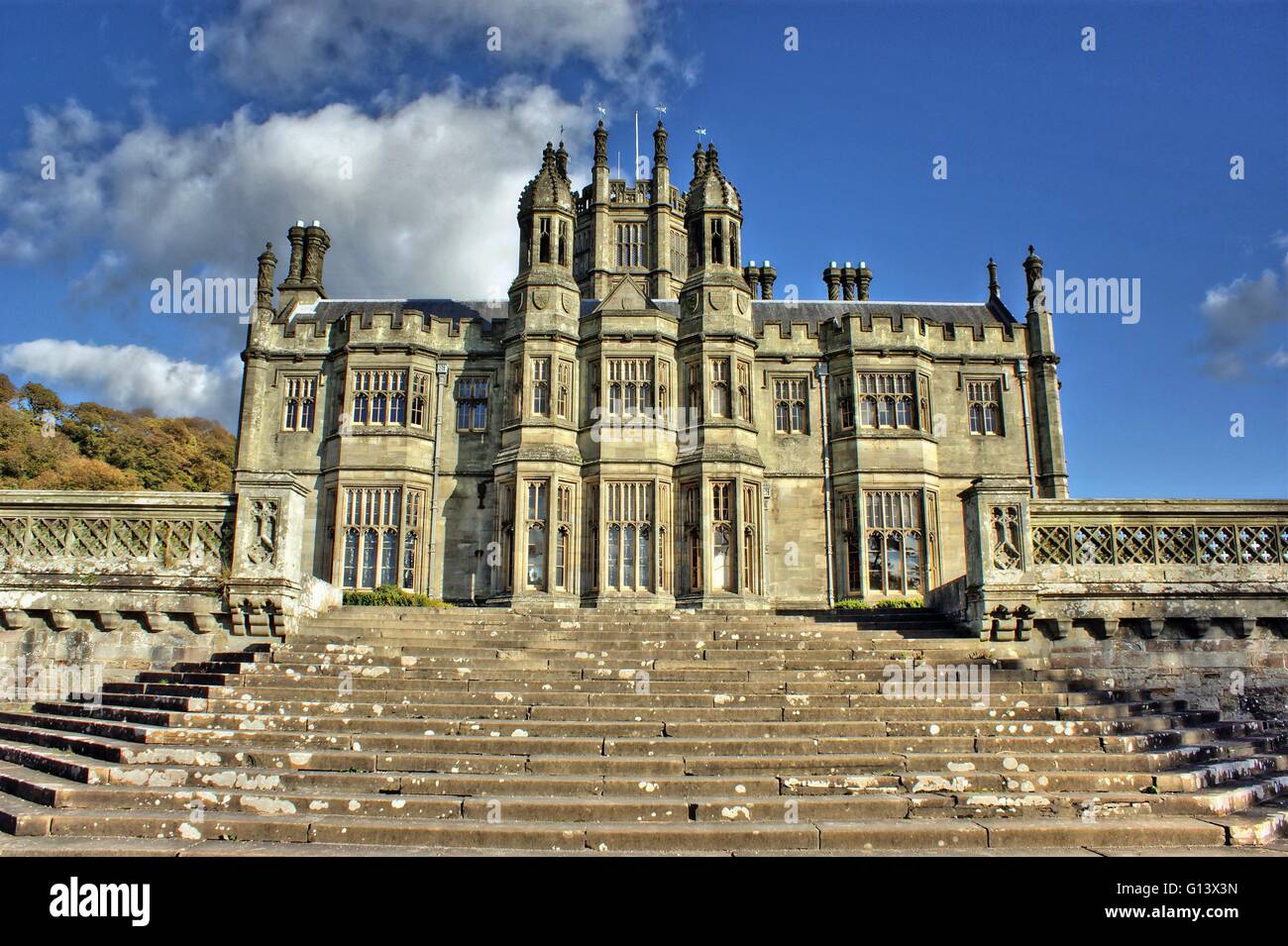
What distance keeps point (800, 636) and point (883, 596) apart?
1140 cm

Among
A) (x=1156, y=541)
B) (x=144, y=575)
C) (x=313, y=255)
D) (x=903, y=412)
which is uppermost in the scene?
(x=313, y=255)

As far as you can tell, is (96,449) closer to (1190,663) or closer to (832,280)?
(832,280)

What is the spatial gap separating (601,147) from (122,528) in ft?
88.9

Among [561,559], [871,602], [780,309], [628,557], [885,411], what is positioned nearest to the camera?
[561,559]

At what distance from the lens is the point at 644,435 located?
25312 mm

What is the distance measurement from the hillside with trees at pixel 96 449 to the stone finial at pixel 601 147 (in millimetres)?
28960

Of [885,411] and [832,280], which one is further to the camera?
[832,280]

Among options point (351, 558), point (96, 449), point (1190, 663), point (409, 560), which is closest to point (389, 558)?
point (409, 560)

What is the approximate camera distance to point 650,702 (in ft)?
36.8

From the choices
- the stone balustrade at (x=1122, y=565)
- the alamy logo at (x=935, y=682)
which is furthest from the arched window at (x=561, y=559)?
the alamy logo at (x=935, y=682)

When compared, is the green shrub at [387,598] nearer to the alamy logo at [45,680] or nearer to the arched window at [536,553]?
the arched window at [536,553]
